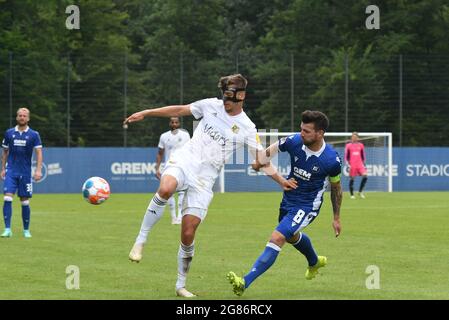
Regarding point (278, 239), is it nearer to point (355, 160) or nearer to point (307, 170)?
point (307, 170)

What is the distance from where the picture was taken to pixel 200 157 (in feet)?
35.5

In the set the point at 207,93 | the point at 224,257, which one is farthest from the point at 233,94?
the point at 207,93

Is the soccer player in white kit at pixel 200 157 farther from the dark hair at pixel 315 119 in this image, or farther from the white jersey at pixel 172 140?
the white jersey at pixel 172 140

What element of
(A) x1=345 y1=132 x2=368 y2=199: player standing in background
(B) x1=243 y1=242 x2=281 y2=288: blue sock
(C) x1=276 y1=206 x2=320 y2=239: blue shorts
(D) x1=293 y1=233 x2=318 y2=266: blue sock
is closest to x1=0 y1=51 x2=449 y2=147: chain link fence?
(A) x1=345 y1=132 x2=368 y2=199: player standing in background

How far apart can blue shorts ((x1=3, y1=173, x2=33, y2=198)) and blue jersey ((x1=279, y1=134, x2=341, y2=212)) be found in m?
8.40

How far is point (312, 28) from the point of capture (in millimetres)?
61375

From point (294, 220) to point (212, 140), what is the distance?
120cm

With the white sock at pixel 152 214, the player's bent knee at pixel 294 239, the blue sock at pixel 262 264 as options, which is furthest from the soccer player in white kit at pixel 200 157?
the player's bent knee at pixel 294 239

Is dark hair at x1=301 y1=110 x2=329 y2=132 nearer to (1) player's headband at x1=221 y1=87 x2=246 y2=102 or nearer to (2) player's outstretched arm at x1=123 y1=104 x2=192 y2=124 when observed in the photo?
(1) player's headband at x1=221 y1=87 x2=246 y2=102

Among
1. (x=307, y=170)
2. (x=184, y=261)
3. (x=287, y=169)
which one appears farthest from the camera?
(x=287, y=169)

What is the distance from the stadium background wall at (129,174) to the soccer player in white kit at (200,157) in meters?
28.3

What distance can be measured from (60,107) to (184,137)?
66.1 feet

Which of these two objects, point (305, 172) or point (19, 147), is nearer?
point (305, 172)

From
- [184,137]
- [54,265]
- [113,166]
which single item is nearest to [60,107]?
[113,166]
